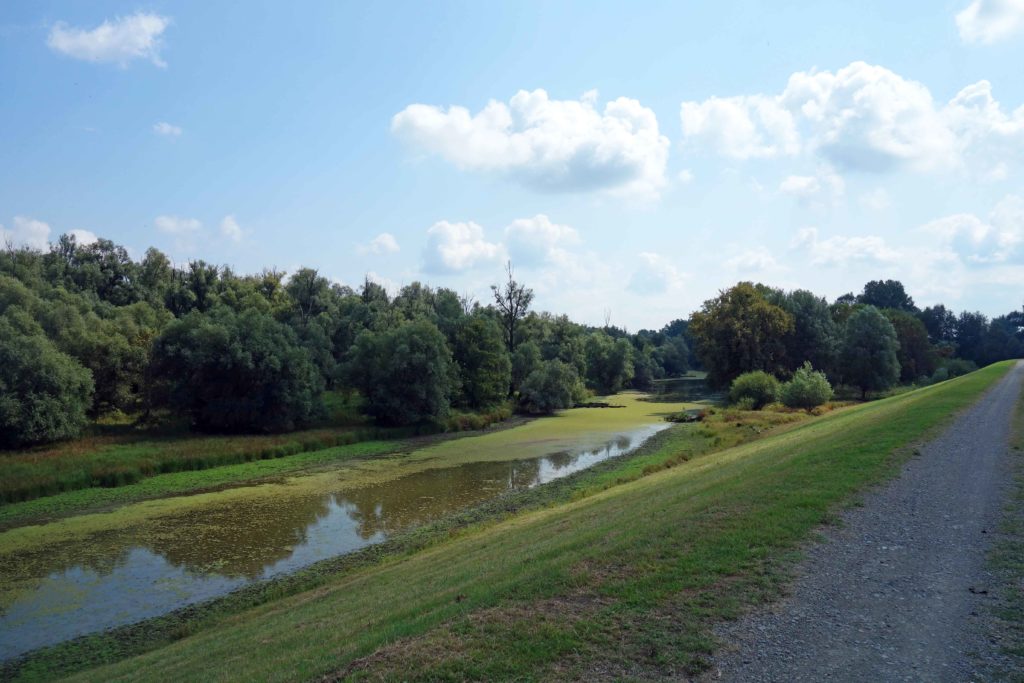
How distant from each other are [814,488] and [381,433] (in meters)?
38.0

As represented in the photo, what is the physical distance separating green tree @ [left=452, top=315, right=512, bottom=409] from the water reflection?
28.5 metres

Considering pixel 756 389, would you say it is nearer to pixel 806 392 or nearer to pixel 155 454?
pixel 806 392

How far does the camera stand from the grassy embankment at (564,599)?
6.52m

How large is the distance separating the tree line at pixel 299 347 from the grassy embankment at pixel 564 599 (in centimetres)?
→ 2935

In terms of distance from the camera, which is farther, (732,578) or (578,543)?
(578,543)

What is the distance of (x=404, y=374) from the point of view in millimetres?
49688

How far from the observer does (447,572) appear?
1205 cm

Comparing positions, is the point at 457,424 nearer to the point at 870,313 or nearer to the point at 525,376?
the point at 525,376

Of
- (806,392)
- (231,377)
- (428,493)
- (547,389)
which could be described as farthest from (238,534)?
(547,389)

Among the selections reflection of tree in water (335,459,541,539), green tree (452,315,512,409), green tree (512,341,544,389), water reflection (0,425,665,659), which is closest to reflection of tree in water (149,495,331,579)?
water reflection (0,425,665,659)

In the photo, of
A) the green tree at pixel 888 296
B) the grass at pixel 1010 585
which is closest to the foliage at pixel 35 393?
the grass at pixel 1010 585

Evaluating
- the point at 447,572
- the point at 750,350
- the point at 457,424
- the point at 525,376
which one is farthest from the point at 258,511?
the point at 750,350

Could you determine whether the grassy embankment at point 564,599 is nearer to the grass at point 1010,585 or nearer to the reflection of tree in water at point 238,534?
the grass at point 1010,585

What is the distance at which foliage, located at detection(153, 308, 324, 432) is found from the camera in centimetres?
4347
